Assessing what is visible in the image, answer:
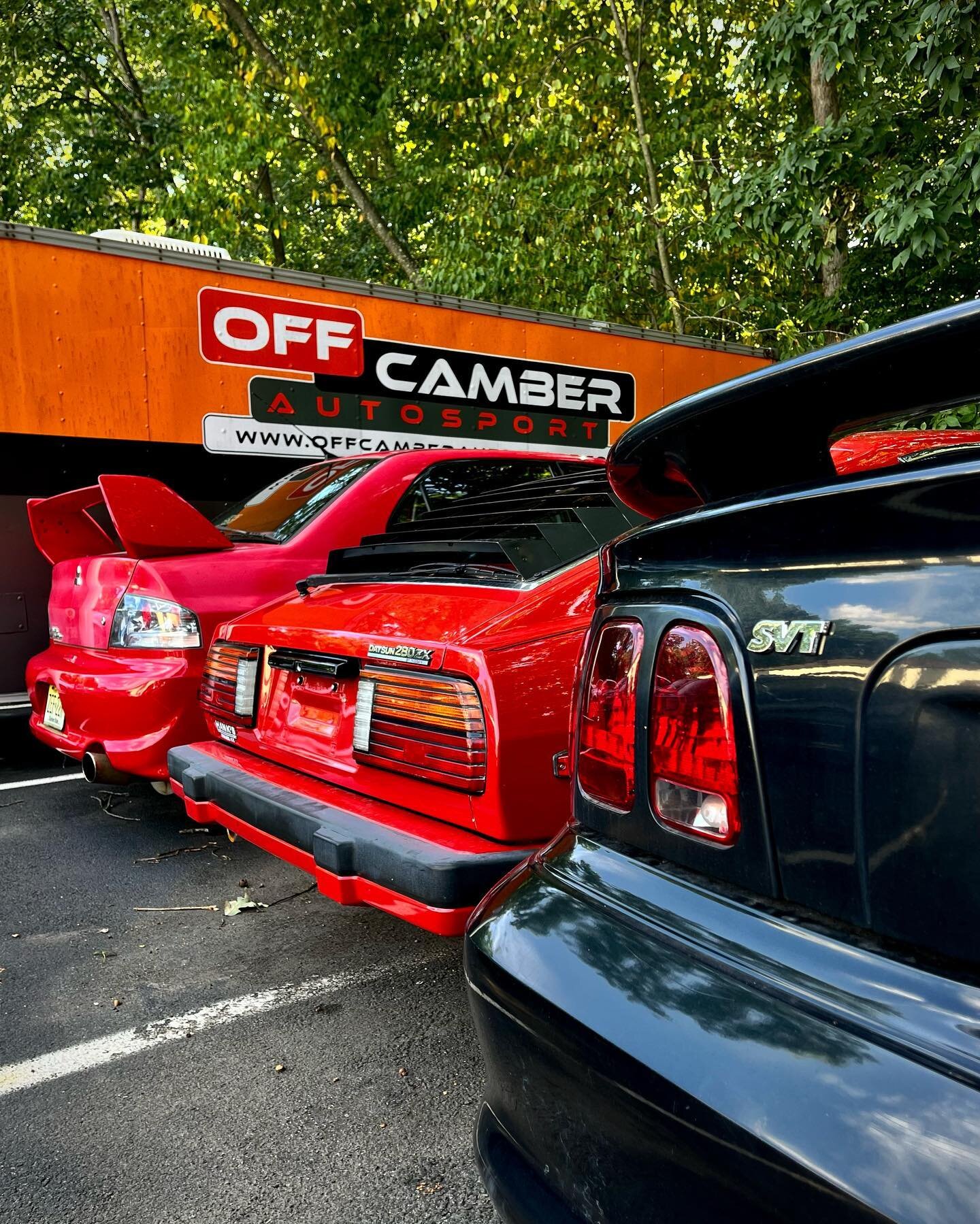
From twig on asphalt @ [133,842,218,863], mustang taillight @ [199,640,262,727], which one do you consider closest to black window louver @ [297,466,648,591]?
mustang taillight @ [199,640,262,727]

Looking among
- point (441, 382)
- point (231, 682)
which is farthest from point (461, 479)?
point (441, 382)

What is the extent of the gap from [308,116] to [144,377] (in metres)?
9.78

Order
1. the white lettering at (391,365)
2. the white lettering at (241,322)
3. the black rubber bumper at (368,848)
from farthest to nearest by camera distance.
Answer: the white lettering at (391,365) < the white lettering at (241,322) < the black rubber bumper at (368,848)

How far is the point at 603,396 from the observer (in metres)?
8.45

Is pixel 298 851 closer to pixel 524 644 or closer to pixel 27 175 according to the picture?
pixel 524 644

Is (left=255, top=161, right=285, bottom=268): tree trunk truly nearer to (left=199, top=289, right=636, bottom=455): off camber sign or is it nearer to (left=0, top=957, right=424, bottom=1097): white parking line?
(left=199, top=289, right=636, bottom=455): off camber sign

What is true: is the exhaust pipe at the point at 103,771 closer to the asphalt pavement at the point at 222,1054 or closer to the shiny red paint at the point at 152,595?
the shiny red paint at the point at 152,595

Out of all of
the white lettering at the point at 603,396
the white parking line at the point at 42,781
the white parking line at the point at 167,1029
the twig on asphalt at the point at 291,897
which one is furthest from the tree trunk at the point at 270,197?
the white parking line at the point at 167,1029

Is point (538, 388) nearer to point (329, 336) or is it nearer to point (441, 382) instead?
point (441, 382)

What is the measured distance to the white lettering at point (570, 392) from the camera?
8.15m

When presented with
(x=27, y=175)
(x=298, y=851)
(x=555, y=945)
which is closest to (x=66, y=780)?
(x=298, y=851)

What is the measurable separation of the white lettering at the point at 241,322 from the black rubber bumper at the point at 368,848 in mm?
4417

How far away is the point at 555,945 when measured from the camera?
3.84ft

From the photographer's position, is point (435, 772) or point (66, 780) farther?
point (66, 780)
